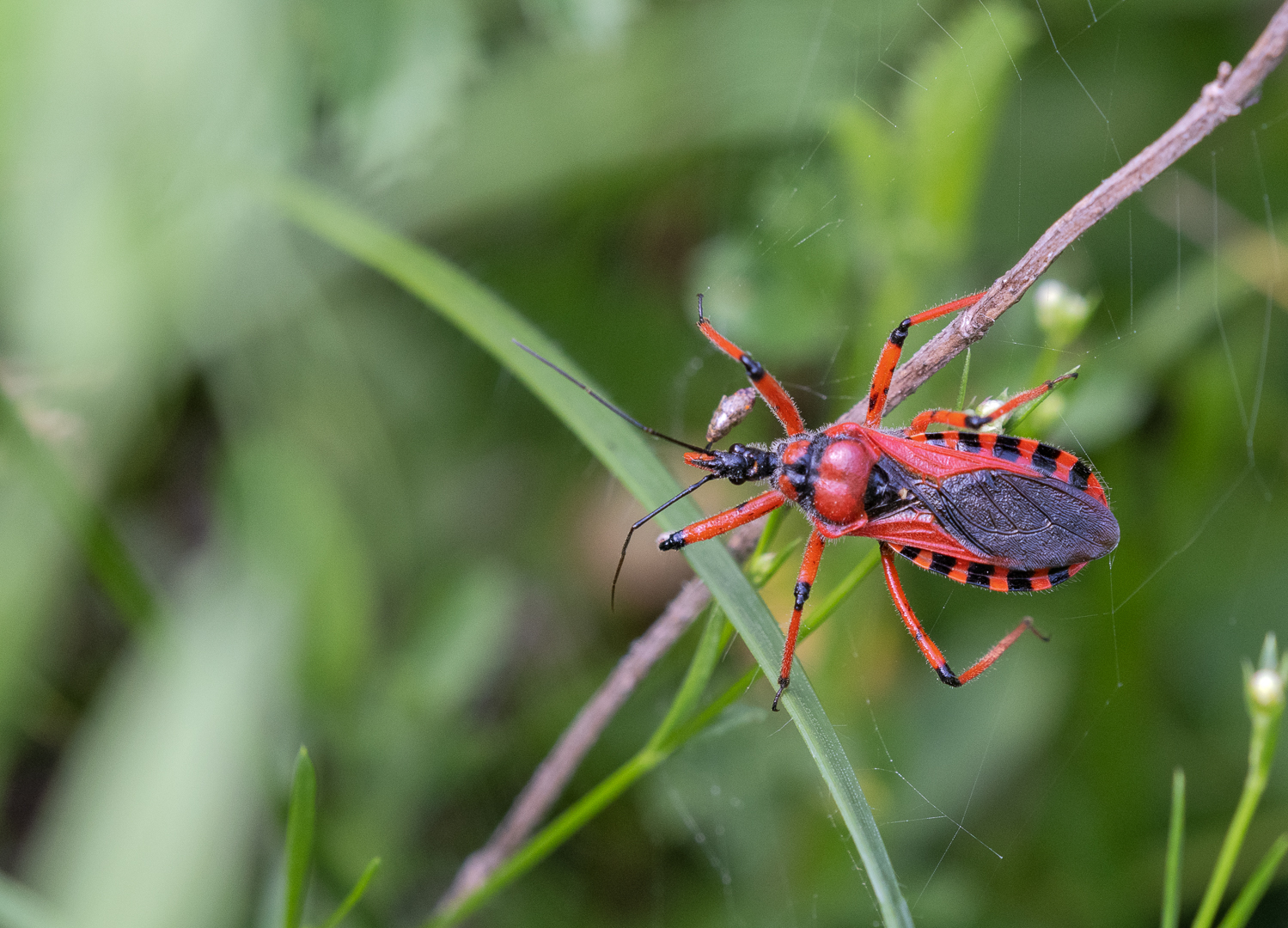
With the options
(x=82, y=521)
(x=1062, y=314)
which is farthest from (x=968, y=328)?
(x=82, y=521)

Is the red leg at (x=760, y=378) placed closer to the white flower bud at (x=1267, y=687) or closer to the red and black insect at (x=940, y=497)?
the red and black insect at (x=940, y=497)

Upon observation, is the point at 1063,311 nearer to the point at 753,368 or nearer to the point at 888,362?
the point at 888,362

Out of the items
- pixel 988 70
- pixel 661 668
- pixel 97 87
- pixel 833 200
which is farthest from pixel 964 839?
pixel 97 87

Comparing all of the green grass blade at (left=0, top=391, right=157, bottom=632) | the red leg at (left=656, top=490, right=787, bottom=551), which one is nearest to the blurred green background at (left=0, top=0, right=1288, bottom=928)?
A: the green grass blade at (left=0, top=391, right=157, bottom=632)

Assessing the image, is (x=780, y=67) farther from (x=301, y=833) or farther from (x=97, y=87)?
(x=301, y=833)

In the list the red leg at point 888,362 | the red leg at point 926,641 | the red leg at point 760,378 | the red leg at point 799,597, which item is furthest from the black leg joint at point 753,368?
the red leg at point 926,641

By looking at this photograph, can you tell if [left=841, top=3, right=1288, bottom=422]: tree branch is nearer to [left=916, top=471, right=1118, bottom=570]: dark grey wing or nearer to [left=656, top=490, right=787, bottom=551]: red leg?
[left=656, top=490, right=787, bottom=551]: red leg
